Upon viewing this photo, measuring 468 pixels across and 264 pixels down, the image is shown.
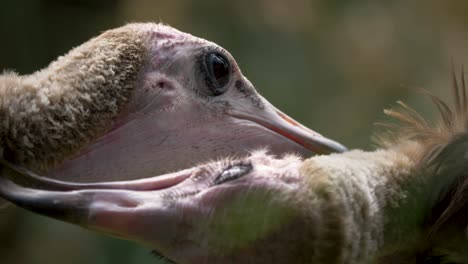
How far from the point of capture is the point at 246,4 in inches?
134

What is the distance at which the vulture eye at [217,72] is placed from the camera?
221 centimetres

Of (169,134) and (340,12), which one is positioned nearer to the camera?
(169,134)

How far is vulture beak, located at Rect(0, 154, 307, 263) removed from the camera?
130 centimetres

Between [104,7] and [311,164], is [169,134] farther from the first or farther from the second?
[104,7]

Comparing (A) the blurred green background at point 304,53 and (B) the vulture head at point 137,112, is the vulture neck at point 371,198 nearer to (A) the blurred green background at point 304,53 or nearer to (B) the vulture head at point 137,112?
(B) the vulture head at point 137,112

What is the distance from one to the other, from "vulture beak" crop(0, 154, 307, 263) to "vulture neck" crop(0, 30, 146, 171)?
444mm

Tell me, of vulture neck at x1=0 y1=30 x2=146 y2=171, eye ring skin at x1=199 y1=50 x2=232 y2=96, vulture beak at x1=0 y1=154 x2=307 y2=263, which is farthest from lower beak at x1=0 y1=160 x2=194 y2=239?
eye ring skin at x1=199 y1=50 x2=232 y2=96

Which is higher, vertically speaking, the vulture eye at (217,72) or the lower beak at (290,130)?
the vulture eye at (217,72)

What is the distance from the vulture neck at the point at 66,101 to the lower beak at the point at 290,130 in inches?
14.1

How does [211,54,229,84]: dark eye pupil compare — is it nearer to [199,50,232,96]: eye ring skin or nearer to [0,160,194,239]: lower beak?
[199,50,232,96]: eye ring skin

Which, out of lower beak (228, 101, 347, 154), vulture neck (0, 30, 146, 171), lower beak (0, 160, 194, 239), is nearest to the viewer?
lower beak (0, 160, 194, 239)

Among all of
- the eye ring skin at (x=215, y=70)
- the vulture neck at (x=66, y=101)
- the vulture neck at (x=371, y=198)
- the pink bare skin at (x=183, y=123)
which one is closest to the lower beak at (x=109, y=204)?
the vulture neck at (x=371, y=198)

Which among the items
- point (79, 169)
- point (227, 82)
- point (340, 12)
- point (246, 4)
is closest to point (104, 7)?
point (246, 4)

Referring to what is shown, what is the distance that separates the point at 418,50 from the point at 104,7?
1.34 meters
